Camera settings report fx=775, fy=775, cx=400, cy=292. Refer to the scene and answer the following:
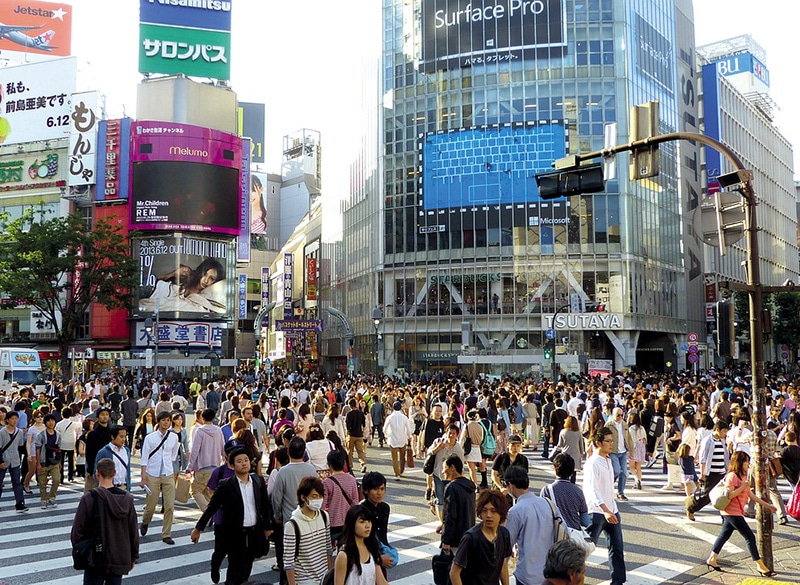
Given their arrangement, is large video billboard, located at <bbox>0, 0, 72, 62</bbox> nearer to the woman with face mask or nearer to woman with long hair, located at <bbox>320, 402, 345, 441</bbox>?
woman with long hair, located at <bbox>320, 402, 345, 441</bbox>

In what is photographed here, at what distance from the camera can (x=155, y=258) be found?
6556cm

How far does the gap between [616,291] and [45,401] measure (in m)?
39.2

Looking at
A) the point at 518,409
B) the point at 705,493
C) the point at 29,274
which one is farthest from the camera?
the point at 29,274

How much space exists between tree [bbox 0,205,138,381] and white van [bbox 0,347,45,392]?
10695 millimetres

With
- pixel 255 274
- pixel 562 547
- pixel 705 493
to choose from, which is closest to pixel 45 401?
pixel 705 493

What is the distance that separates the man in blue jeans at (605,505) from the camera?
8.33 meters

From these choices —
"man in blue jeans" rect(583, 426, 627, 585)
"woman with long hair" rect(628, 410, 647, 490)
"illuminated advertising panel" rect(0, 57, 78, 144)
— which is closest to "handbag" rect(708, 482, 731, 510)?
"man in blue jeans" rect(583, 426, 627, 585)

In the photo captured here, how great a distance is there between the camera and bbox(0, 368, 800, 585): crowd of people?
6488mm

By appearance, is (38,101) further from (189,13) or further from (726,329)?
(726,329)

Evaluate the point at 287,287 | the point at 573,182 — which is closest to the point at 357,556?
the point at 573,182

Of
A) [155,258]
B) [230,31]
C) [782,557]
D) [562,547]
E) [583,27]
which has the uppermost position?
[230,31]

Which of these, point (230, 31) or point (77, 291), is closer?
point (77, 291)

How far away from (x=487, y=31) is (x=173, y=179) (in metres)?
28.8

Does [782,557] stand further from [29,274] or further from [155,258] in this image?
[155,258]
